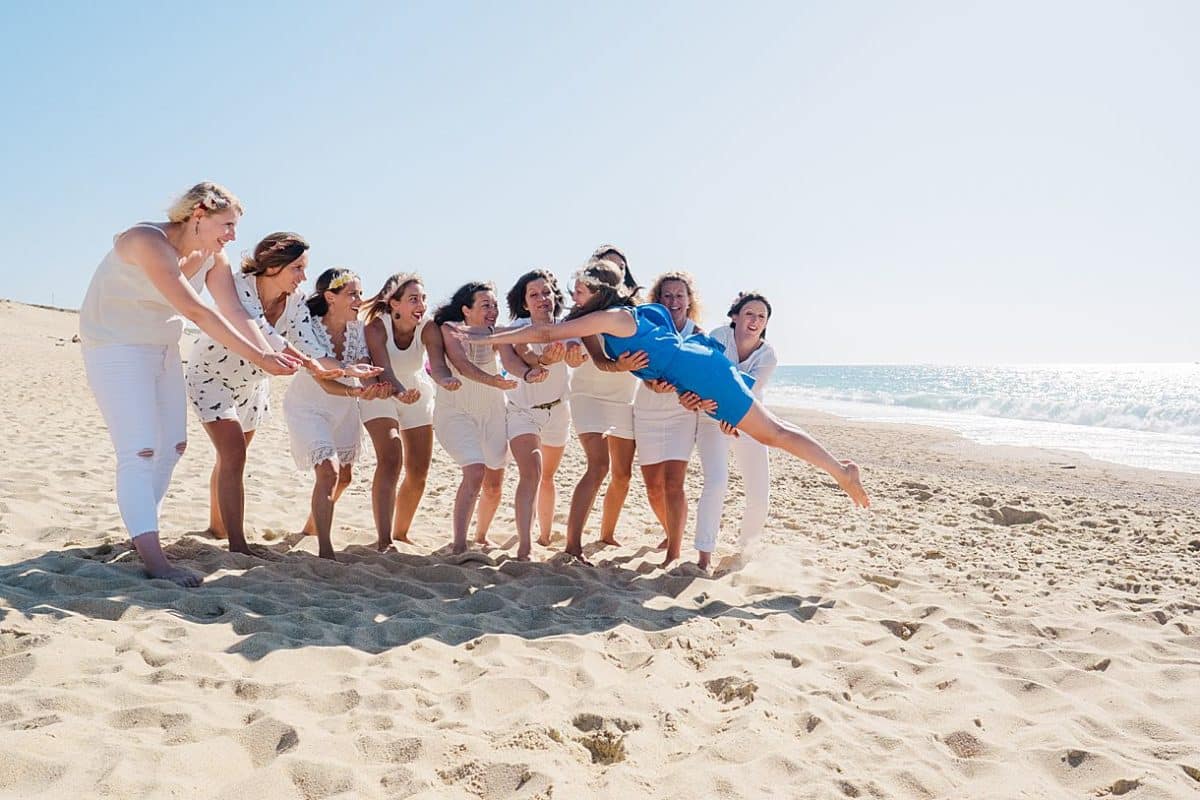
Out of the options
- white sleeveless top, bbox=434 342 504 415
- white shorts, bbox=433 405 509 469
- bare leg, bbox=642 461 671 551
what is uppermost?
white sleeveless top, bbox=434 342 504 415

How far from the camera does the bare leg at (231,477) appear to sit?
4832 mm

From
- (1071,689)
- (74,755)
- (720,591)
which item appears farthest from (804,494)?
(74,755)

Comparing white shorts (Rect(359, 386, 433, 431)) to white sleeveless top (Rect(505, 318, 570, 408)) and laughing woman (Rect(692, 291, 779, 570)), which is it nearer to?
white sleeveless top (Rect(505, 318, 570, 408))

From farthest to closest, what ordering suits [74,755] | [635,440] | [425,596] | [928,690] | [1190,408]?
1. [1190,408]
2. [635,440]
3. [425,596]
4. [928,690]
5. [74,755]

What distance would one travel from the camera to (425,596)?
4.36 m

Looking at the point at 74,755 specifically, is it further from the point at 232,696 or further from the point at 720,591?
the point at 720,591

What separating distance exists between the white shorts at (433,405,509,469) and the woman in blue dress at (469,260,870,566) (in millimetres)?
759

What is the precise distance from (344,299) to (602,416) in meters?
1.85

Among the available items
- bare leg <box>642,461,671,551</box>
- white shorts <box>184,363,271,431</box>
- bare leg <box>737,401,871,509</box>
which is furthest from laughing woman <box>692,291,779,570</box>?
white shorts <box>184,363,271,431</box>

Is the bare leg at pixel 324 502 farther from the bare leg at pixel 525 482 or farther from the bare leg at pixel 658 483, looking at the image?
the bare leg at pixel 658 483

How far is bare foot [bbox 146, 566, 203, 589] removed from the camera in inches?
157

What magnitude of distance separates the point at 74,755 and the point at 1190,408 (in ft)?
88.0

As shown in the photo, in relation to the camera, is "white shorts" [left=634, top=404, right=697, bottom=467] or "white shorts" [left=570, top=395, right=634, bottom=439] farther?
"white shorts" [left=570, top=395, right=634, bottom=439]

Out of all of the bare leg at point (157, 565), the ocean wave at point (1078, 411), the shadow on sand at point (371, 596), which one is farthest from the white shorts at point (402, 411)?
the ocean wave at point (1078, 411)
